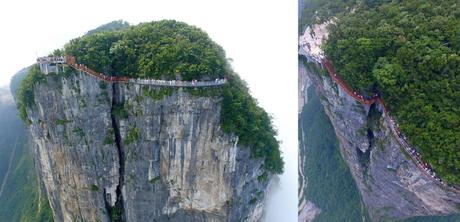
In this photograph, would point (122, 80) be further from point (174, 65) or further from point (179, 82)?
point (179, 82)

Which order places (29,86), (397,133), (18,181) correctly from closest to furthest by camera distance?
(397,133), (29,86), (18,181)

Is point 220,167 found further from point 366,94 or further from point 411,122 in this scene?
point 411,122

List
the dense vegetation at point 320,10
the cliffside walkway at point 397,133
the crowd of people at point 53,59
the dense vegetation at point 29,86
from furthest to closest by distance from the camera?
1. the dense vegetation at point 29,86
2. the crowd of people at point 53,59
3. the dense vegetation at point 320,10
4. the cliffside walkway at point 397,133

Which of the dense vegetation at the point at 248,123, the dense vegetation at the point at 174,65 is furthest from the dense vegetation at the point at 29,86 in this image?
the dense vegetation at the point at 248,123

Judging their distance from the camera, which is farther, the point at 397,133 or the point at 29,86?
the point at 29,86

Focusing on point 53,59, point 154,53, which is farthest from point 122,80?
point 53,59

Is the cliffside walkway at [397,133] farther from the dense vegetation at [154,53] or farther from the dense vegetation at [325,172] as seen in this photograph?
the dense vegetation at [154,53]
